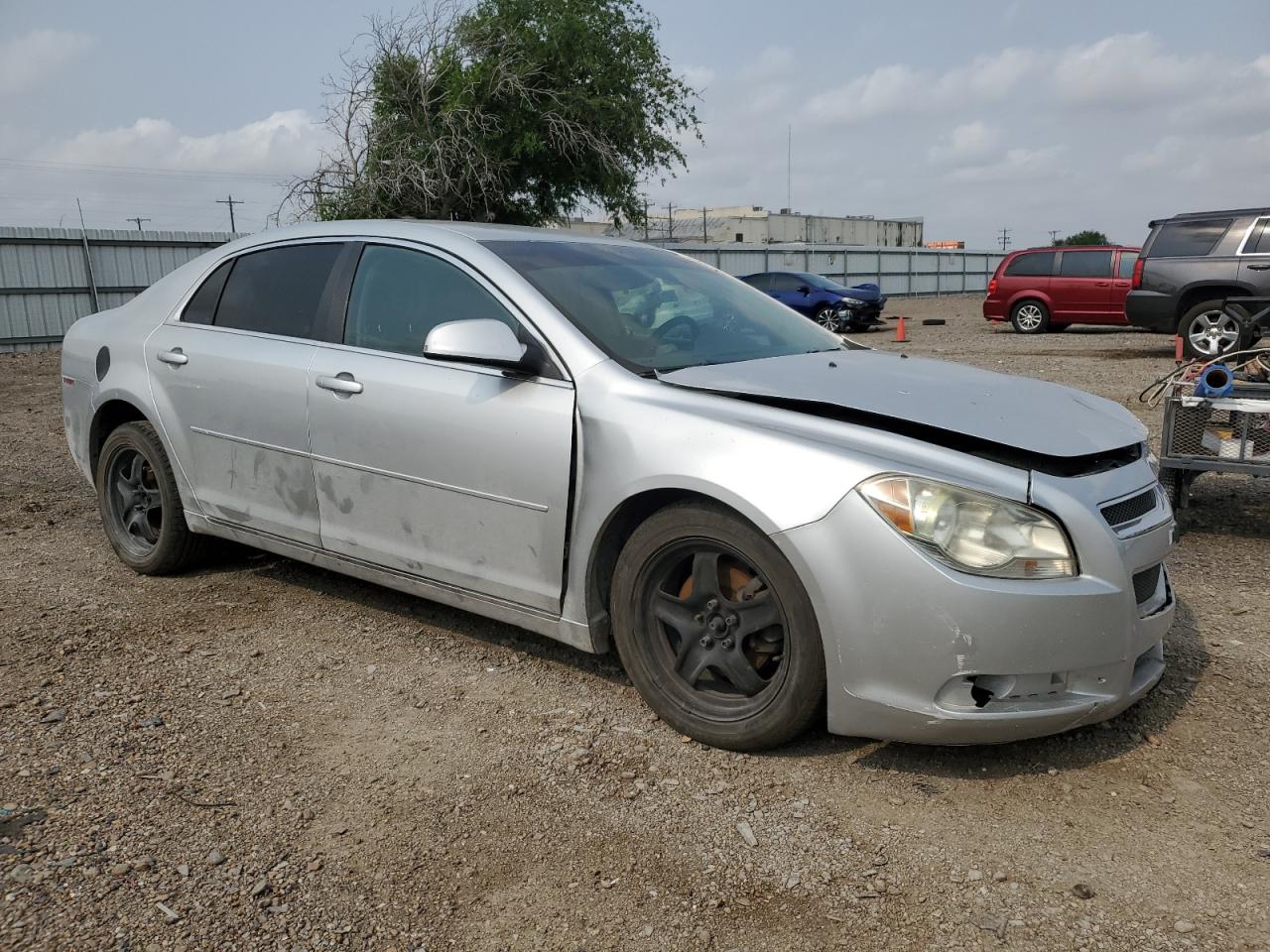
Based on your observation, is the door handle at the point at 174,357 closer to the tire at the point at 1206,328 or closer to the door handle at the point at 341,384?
the door handle at the point at 341,384

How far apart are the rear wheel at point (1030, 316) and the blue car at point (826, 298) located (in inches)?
137

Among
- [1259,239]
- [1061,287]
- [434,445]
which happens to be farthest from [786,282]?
[434,445]

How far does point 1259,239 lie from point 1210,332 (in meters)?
1.20

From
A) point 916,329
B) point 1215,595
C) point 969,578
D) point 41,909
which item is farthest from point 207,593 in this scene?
point 916,329

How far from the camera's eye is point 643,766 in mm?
3139

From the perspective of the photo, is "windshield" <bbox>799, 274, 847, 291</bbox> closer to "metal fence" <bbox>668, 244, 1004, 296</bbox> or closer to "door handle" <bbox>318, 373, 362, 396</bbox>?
"metal fence" <bbox>668, 244, 1004, 296</bbox>

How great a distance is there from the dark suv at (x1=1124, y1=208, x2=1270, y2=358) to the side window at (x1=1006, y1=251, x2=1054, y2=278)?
650cm

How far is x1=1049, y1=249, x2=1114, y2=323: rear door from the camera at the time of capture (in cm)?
1919

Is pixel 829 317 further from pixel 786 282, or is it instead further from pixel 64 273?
pixel 64 273

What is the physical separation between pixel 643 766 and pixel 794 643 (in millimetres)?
605

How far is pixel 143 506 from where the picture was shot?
5.04 meters

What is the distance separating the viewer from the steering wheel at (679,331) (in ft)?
12.3

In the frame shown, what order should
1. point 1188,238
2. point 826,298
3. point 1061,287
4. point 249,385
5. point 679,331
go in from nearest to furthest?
point 679,331
point 249,385
point 1188,238
point 1061,287
point 826,298

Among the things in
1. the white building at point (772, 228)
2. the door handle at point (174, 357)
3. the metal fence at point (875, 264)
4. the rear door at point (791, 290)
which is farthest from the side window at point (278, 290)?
the white building at point (772, 228)
